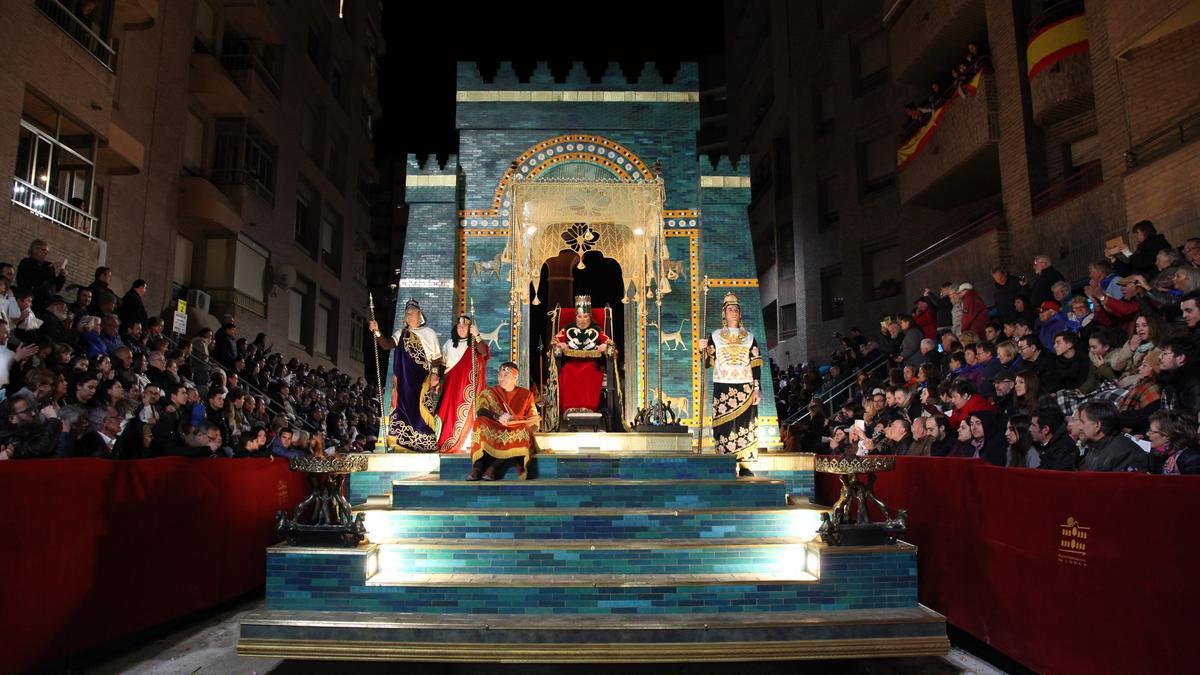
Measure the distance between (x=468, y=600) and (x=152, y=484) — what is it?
2972mm

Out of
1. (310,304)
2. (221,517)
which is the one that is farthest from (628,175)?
(310,304)

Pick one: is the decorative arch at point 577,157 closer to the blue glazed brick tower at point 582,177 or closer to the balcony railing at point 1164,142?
the blue glazed brick tower at point 582,177

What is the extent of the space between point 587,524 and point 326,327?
22.2 metres

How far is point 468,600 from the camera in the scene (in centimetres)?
605

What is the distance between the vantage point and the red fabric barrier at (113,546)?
197 inches

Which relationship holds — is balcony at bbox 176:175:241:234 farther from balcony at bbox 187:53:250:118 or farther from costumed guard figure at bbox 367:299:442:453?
costumed guard figure at bbox 367:299:442:453

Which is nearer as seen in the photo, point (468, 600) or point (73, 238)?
point (468, 600)

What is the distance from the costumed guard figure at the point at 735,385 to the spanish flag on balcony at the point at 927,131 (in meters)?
10.0

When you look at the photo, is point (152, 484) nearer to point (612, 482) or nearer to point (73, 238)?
point (612, 482)

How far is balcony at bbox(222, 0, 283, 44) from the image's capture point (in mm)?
19266

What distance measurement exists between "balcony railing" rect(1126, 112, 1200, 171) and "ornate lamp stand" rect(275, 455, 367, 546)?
11.7m

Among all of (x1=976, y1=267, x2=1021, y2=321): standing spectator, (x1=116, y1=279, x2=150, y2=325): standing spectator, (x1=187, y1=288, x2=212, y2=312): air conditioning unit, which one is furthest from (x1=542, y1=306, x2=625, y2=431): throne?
(x1=187, y1=288, x2=212, y2=312): air conditioning unit

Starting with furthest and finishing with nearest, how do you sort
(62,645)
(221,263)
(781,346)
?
(781,346)
(221,263)
(62,645)

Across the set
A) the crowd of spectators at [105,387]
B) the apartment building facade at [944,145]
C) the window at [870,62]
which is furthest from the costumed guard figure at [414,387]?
the window at [870,62]
